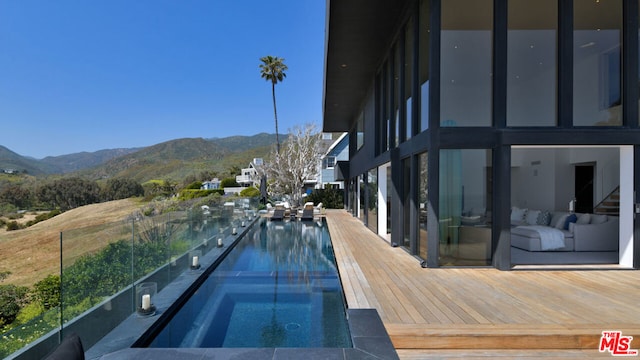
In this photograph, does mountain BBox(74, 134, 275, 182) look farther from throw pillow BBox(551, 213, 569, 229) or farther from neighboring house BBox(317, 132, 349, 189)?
throw pillow BBox(551, 213, 569, 229)

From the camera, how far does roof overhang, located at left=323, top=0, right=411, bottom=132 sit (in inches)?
264

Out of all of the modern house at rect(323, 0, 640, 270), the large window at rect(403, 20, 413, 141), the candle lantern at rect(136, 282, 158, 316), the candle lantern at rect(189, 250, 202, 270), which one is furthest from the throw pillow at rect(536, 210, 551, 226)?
the candle lantern at rect(136, 282, 158, 316)

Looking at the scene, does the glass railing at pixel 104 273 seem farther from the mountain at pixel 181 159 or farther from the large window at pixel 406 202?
the mountain at pixel 181 159

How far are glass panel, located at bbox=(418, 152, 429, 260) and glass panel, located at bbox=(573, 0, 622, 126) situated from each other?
2.42 meters

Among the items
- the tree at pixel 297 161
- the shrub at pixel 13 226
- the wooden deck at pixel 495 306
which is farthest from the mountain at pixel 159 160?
the wooden deck at pixel 495 306

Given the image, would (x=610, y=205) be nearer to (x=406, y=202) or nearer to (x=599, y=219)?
(x=599, y=219)

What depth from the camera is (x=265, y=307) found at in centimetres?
482

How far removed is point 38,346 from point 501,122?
621cm

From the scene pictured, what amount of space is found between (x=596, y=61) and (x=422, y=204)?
3551 mm

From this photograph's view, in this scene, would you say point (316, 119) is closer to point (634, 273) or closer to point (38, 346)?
point (634, 273)

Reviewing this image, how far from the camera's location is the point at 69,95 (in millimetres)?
73625

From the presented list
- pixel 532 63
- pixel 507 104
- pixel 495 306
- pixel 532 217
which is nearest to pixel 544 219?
pixel 532 217

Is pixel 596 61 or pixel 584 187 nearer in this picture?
pixel 596 61

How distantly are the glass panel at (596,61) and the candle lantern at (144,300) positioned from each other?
668 centimetres
